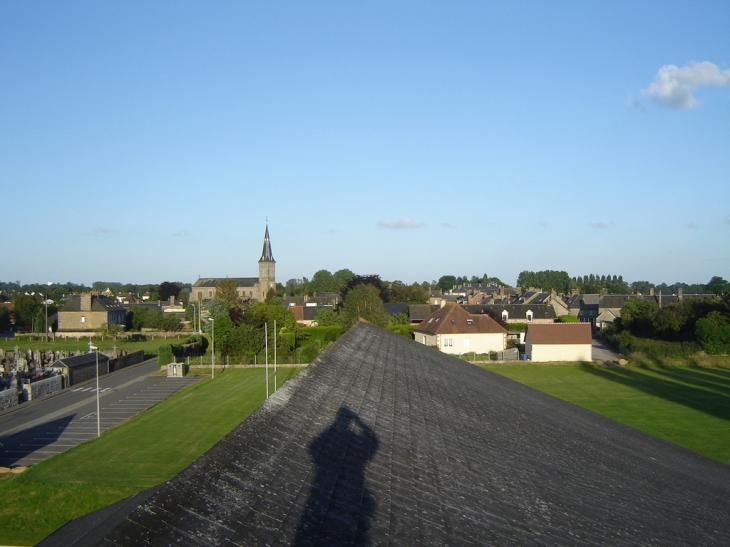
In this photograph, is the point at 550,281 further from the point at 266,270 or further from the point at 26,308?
the point at 26,308

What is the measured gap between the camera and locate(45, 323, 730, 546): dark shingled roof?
441cm

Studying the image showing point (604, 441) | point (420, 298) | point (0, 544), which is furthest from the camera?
point (420, 298)

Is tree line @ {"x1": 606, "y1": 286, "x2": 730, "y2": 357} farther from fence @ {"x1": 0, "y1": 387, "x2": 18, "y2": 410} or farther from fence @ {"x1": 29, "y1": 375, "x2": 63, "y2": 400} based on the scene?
fence @ {"x1": 0, "y1": 387, "x2": 18, "y2": 410}

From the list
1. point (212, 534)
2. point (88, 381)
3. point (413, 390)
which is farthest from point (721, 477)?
point (88, 381)

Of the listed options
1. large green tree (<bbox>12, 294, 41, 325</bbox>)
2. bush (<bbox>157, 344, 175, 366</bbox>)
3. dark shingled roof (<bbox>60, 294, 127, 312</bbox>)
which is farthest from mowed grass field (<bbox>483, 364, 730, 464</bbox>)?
large green tree (<bbox>12, 294, 41, 325</bbox>)

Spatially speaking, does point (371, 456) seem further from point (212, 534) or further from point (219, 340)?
point (219, 340)

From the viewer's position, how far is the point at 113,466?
2055cm

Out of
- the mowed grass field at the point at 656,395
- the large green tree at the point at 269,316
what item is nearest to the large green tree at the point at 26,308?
the large green tree at the point at 269,316

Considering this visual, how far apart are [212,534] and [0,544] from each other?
13.9 metres

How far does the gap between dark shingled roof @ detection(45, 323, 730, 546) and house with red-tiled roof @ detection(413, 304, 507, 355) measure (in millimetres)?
40453

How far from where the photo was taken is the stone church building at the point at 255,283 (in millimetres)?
134375

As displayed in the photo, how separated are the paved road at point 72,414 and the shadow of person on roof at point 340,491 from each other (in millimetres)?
18984

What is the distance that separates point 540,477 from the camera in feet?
24.7

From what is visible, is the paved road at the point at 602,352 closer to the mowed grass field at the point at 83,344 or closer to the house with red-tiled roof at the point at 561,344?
the house with red-tiled roof at the point at 561,344
